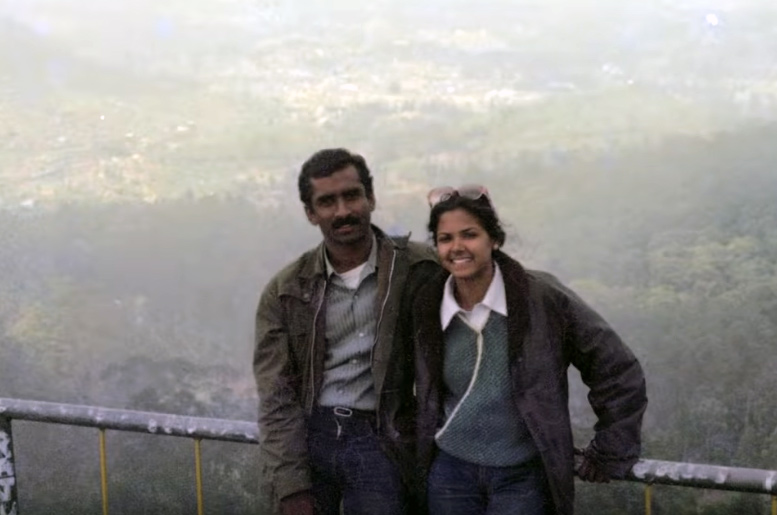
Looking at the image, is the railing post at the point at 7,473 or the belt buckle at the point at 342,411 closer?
the belt buckle at the point at 342,411

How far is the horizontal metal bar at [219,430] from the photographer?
1.84 meters

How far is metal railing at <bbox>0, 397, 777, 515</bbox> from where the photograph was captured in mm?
1851

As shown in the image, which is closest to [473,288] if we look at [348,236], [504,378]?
[504,378]

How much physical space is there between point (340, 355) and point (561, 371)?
18.4 inches

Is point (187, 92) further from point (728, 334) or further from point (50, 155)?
point (728, 334)

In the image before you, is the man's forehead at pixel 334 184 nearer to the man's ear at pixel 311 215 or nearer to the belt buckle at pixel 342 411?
the man's ear at pixel 311 215

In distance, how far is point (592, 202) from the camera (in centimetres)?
787

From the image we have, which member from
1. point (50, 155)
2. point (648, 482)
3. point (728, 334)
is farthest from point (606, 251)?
point (648, 482)

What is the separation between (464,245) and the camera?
5.84 ft

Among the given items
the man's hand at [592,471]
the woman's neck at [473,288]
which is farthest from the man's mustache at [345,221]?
the man's hand at [592,471]

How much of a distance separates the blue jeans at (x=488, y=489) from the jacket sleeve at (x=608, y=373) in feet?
0.55

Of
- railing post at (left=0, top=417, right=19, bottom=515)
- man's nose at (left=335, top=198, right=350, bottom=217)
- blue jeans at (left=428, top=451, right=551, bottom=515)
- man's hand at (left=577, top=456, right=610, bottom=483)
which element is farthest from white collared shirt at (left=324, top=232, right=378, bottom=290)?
railing post at (left=0, top=417, right=19, bottom=515)

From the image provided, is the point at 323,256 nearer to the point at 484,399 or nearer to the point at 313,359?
the point at 313,359

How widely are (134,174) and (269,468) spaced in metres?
6.42
